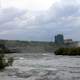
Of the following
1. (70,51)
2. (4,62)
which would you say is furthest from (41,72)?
(70,51)

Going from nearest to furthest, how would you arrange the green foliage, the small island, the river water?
the river water, the green foliage, the small island

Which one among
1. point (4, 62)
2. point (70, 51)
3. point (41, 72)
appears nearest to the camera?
point (41, 72)

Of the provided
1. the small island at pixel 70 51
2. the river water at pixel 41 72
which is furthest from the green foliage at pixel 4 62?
the small island at pixel 70 51

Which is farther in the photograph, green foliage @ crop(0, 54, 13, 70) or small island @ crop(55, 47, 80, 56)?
small island @ crop(55, 47, 80, 56)

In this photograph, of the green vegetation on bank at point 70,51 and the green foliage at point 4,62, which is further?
the green vegetation on bank at point 70,51

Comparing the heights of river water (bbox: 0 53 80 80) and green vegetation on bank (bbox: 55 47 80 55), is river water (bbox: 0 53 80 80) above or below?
below

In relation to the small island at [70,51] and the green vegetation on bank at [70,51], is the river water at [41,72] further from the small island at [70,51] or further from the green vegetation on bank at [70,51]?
the green vegetation on bank at [70,51]

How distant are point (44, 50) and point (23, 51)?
1261cm

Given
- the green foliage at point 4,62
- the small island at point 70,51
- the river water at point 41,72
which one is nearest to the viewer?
the river water at point 41,72

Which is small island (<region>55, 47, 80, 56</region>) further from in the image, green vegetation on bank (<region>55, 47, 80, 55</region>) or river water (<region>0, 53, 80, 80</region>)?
river water (<region>0, 53, 80, 80</region>)

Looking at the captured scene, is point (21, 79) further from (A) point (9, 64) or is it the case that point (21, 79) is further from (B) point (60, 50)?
(B) point (60, 50)

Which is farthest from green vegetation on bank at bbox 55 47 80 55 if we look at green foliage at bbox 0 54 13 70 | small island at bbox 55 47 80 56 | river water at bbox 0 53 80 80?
green foliage at bbox 0 54 13 70

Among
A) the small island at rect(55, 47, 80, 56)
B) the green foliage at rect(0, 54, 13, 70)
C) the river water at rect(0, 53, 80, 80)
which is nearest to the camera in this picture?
the river water at rect(0, 53, 80, 80)

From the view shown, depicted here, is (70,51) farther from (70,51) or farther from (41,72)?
(41,72)
